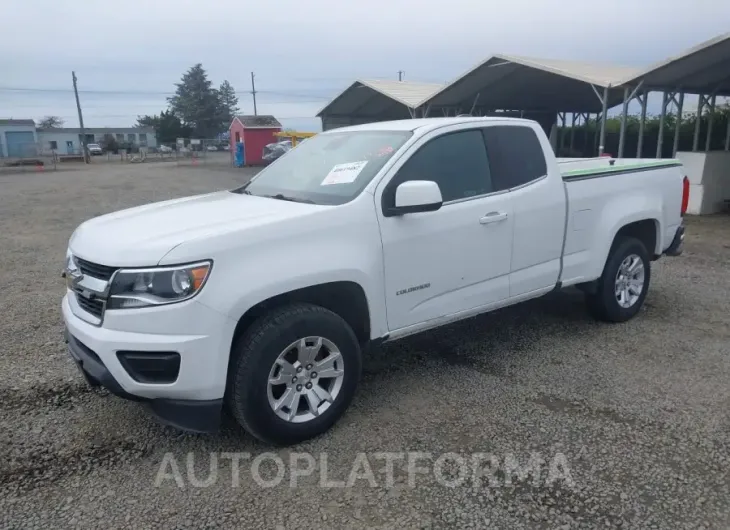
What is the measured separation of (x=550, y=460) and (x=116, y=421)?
2.70 metres

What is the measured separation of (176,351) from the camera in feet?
10.0

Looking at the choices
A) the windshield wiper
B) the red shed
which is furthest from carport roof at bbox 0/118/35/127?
the windshield wiper

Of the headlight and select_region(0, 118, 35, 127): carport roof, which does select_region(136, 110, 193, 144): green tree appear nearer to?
select_region(0, 118, 35, 127): carport roof

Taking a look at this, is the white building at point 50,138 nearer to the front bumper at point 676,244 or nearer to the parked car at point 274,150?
the parked car at point 274,150

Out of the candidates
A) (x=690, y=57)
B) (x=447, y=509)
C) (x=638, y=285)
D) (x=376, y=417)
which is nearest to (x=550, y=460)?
(x=447, y=509)

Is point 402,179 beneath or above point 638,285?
above

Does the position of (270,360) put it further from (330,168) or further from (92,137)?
(92,137)

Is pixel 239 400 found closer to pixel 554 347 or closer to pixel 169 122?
pixel 554 347

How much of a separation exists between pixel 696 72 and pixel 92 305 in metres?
13.9

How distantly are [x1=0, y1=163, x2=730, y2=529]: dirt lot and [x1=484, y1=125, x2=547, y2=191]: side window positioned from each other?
1.44 m

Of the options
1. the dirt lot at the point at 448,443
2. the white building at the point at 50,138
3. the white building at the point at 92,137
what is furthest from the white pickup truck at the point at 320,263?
the white building at the point at 92,137

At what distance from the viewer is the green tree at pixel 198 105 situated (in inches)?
3219

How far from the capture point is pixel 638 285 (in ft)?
18.5

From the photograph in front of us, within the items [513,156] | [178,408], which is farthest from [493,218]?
[178,408]
